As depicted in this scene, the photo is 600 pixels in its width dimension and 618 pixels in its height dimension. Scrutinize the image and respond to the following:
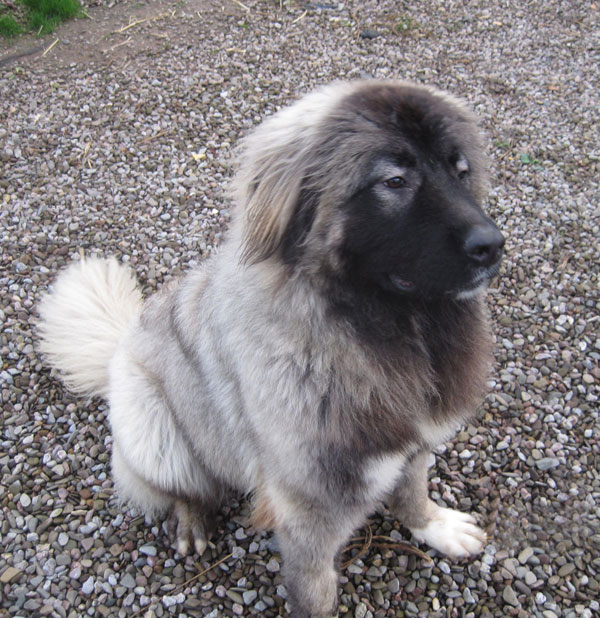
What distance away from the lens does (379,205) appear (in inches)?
71.4

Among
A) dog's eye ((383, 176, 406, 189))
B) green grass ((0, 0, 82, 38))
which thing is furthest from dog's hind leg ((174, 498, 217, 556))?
green grass ((0, 0, 82, 38))

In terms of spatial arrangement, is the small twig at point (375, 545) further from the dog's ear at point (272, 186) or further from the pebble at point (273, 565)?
the dog's ear at point (272, 186)

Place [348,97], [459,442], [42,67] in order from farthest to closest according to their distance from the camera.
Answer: [42,67] → [459,442] → [348,97]

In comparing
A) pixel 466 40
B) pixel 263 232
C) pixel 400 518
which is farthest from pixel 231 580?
pixel 466 40

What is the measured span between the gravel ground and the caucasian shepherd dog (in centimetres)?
55

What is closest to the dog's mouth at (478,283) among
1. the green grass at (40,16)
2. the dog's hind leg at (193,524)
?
the dog's hind leg at (193,524)

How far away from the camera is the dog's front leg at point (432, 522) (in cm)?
259

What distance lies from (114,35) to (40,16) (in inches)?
34.8

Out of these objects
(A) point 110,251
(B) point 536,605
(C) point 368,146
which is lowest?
(B) point 536,605

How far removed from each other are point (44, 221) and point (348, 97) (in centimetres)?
318

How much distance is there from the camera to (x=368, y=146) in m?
1.80

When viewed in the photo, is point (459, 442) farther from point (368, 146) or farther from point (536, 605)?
point (368, 146)

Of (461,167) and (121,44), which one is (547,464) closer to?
(461,167)

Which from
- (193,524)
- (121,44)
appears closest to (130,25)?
(121,44)
